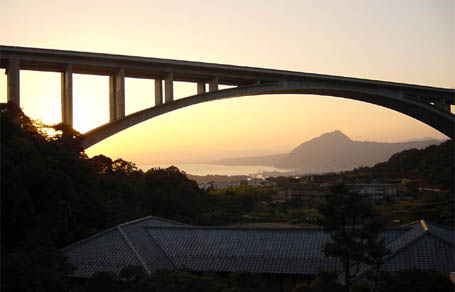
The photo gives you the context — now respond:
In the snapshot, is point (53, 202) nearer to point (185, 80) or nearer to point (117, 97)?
point (117, 97)

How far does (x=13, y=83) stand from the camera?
1873 cm

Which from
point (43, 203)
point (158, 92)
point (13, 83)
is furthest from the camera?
point (158, 92)

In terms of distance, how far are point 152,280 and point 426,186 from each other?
33023 mm

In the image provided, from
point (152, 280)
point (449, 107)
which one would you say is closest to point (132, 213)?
point (152, 280)

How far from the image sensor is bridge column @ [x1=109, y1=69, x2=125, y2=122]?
2073 centimetres

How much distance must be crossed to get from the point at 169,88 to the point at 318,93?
8552 millimetres

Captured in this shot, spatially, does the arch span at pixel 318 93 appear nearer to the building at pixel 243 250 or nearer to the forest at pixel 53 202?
the forest at pixel 53 202

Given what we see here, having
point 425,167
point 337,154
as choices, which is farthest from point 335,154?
point 425,167

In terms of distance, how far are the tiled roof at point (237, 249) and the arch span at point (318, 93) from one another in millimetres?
4244

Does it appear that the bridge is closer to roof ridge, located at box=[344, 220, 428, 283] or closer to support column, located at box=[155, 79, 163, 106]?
support column, located at box=[155, 79, 163, 106]

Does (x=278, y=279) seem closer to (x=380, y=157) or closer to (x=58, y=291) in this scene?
(x=58, y=291)

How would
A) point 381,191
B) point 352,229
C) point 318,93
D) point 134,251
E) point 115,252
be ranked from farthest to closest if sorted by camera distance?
point 381,191 → point 318,93 → point 115,252 → point 134,251 → point 352,229

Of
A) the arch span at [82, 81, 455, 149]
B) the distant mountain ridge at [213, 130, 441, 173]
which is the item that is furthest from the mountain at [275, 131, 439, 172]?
the arch span at [82, 81, 455, 149]

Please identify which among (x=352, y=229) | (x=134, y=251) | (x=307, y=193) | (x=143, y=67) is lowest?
(x=307, y=193)
